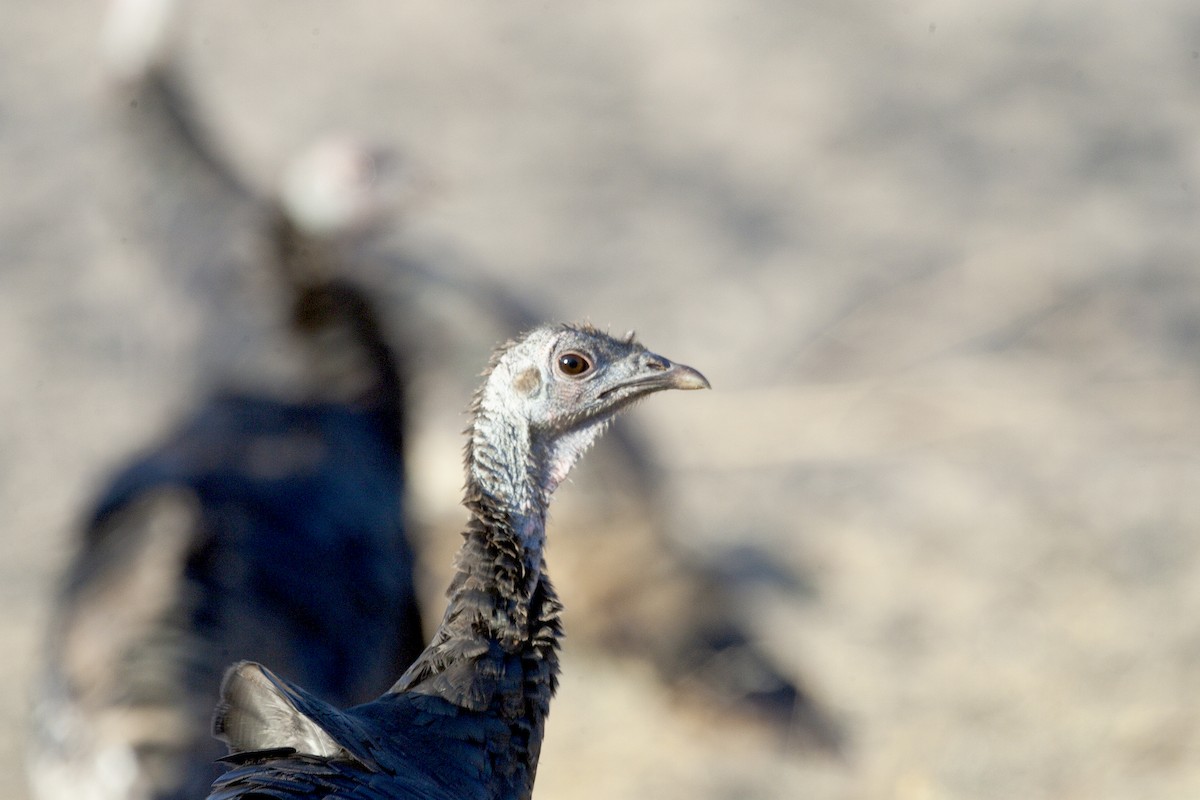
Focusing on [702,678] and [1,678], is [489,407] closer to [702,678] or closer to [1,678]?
[702,678]

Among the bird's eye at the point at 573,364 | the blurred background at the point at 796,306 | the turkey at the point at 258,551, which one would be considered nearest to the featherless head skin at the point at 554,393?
the bird's eye at the point at 573,364

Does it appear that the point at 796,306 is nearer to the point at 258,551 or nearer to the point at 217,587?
the point at 258,551

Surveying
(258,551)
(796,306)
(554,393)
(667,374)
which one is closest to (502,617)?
(554,393)

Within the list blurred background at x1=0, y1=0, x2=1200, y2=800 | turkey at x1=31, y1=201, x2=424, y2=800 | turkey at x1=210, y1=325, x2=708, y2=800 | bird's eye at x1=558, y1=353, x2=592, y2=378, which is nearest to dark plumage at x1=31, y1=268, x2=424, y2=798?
turkey at x1=31, y1=201, x2=424, y2=800

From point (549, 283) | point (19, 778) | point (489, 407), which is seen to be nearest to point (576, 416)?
point (489, 407)

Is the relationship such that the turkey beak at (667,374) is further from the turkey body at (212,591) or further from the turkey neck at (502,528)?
the turkey body at (212,591)

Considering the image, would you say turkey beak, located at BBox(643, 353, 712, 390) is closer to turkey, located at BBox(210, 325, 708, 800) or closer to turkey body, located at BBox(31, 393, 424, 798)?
turkey, located at BBox(210, 325, 708, 800)
